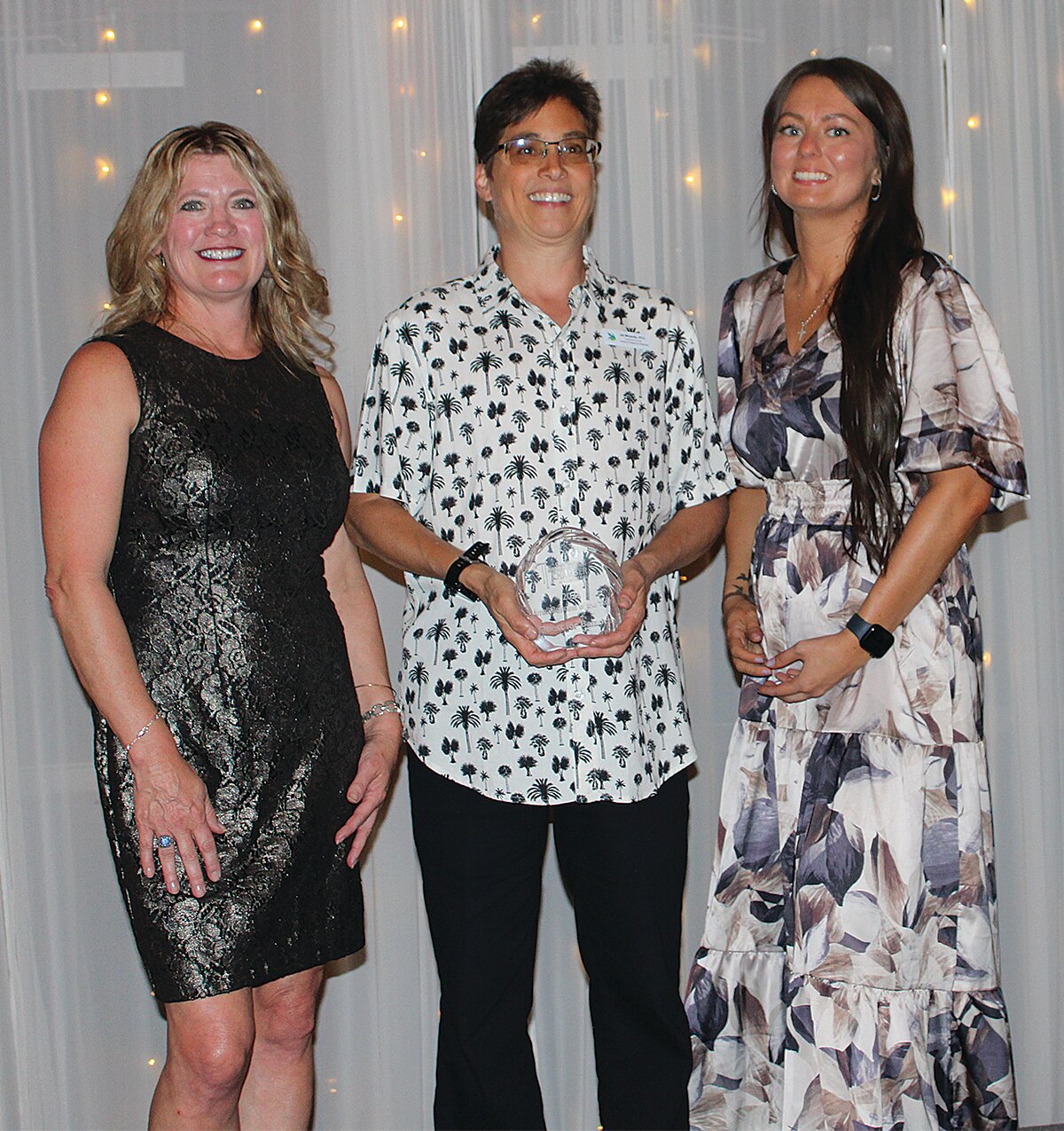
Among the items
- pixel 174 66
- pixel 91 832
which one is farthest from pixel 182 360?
pixel 91 832

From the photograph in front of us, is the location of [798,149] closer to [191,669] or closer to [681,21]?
[681,21]

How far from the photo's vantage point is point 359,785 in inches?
83.8

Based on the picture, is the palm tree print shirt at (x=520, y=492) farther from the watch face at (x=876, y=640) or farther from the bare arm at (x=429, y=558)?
the watch face at (x=876, y=640)

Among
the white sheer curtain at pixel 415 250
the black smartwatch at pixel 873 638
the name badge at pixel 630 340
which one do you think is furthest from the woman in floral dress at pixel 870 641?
the white sheer curtain at pixel 415 250

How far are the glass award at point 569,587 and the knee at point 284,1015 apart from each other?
686 mm

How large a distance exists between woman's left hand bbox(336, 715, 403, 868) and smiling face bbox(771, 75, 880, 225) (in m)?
1.19

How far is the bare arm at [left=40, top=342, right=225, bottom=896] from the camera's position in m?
1.85

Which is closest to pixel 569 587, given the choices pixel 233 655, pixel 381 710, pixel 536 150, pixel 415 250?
pixel 381 710

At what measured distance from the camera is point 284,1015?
209cm

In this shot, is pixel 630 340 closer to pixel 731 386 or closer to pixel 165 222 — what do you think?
pixel 731 386

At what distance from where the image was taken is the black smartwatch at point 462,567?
213 cm

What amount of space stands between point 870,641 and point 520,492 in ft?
2.08

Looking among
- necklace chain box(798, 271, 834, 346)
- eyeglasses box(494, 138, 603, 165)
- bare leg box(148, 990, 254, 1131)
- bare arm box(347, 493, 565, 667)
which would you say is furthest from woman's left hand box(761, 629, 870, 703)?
bare leg box(148, 990, 254, 1131)

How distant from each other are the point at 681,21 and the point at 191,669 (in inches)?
72.7
